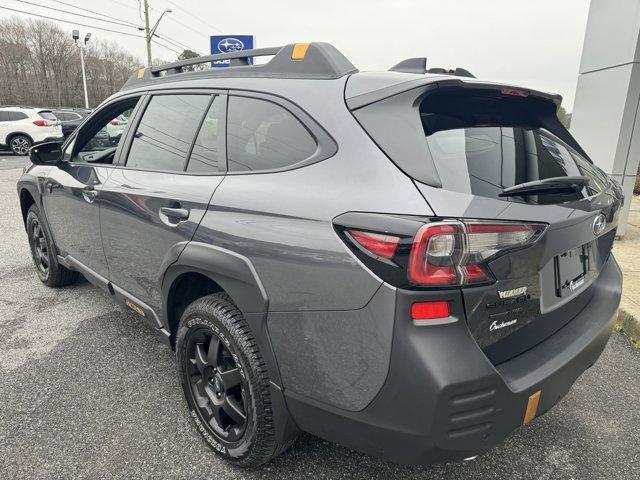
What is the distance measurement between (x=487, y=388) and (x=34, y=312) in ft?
12.1

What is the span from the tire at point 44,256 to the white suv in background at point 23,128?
14733mm

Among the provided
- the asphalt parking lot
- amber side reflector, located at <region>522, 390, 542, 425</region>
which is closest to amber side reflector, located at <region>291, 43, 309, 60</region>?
amber side reflector, located at <region>522, 390, 542, 425</region>

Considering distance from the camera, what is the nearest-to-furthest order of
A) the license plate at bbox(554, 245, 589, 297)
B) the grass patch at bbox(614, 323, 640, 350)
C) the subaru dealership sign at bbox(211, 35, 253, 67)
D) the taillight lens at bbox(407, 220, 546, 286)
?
the taillight lens at bbox(407, 220, 546, 286) < the license plate at bbox(554, 245, 589, 297) < the grass patch at bbox(614, 323, 640, 350) < the subaru dealership sign at bbox(211, 35, 253, 67)

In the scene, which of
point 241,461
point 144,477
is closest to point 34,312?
point 144,477

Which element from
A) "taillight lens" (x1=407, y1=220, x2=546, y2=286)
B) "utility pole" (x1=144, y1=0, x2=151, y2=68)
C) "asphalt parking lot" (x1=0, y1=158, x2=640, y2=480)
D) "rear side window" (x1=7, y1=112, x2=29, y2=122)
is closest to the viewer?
"taillight lens" (x1=407, y1=220, x2=546, y2=286)

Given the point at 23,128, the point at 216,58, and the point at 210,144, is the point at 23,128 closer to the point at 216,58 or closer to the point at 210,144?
the point at 216,58

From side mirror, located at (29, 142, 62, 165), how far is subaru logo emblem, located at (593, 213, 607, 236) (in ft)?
11.7

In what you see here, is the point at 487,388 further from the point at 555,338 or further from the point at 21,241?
the point at 21,241

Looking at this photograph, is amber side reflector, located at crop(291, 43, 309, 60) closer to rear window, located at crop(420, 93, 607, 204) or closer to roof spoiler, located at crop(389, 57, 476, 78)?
roof spoiler, located at crop(389, 57, 476, 78)

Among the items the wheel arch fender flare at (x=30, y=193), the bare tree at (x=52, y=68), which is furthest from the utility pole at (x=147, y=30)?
the wheel arch fender flare at (x=30, y=193)

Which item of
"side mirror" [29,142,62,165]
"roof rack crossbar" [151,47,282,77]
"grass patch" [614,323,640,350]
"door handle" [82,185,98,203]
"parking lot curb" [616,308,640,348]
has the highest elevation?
"roof rack crossbar" [151,47,282,77]

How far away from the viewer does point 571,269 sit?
6.00 ft

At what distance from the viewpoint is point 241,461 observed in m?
2.02

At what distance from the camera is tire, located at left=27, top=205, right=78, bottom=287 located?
4.00 m
